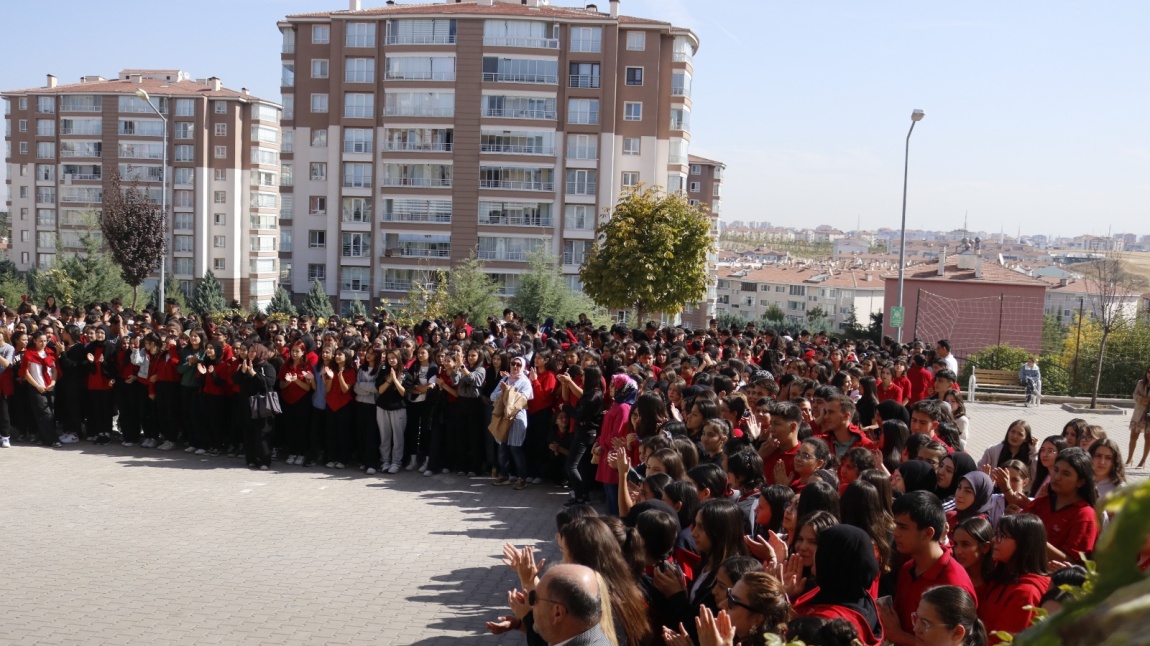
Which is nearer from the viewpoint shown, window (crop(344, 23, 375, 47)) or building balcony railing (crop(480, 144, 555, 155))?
building balcony railing (crop(480, 144, 555, 155))

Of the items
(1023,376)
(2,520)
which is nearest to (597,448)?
(2,520)

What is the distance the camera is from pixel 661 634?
4703 millimetres

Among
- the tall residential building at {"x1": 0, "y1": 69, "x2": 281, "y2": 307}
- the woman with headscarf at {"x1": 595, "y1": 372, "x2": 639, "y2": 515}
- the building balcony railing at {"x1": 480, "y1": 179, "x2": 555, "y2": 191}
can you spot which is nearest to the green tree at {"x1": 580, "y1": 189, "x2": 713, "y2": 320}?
the woman with headscarf at {"x1": 595, "y1": 372, "x2": 639, "y2": 515}

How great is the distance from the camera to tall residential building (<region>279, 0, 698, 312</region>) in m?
56.6

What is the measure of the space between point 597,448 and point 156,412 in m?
8.01

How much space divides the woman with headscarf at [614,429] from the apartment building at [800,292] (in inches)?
3966

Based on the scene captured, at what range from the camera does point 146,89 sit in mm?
75875

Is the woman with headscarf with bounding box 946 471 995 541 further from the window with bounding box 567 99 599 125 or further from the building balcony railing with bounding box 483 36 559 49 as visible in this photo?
the building balcony railing with bounding box 483 36 559 49

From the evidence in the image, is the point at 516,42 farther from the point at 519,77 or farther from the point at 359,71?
the point at 359,71

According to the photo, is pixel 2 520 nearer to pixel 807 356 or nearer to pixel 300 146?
pixel 807 356

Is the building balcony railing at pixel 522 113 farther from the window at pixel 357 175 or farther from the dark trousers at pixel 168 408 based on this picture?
the dark trousers at pixel 168 408

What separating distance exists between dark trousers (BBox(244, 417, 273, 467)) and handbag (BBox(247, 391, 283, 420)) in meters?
0.14

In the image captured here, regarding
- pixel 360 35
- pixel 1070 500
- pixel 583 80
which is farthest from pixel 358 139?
pixel 1070 500

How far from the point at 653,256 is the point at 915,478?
21889 mm
